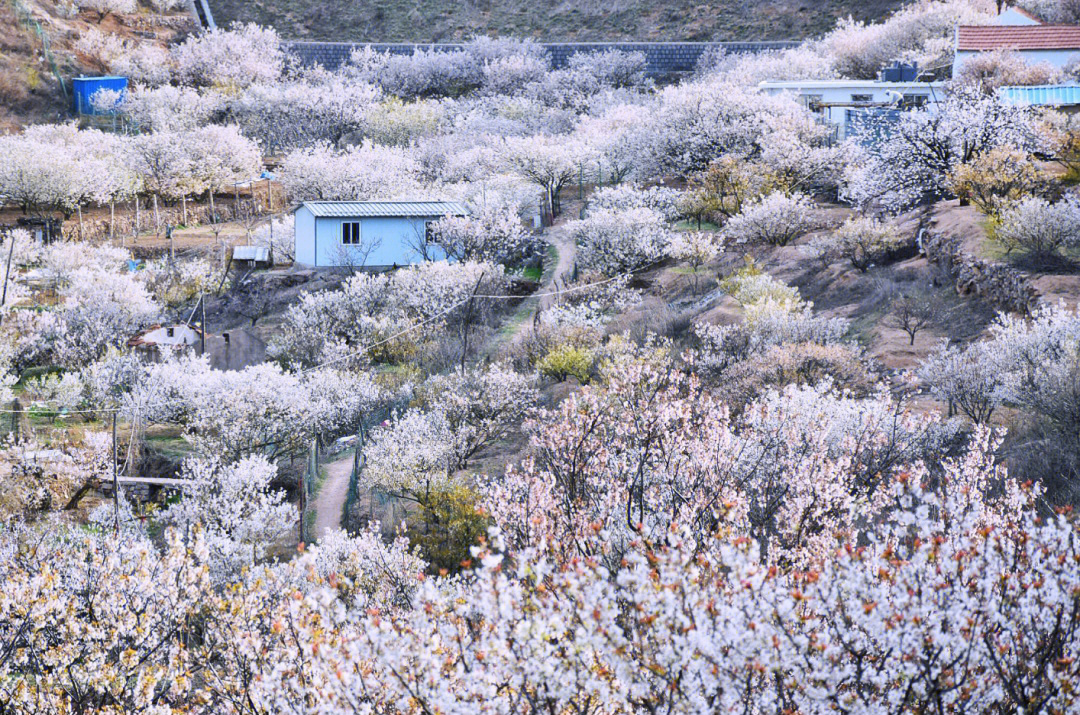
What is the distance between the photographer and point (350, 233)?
38094mm

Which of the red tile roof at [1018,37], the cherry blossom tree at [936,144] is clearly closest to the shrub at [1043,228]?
the cherry blossom tree at [936,144]

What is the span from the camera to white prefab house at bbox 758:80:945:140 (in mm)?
A: 38906

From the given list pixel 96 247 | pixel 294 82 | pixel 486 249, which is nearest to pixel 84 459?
pixel 486 249

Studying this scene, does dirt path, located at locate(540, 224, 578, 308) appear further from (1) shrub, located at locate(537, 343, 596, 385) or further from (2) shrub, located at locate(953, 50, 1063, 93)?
(2) shrub, located at locate(953, 50, 1063, 93)

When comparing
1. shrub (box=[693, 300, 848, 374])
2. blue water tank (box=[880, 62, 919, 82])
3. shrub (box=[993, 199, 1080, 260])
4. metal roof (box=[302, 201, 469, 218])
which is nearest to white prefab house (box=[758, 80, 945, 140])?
blue water tank (box=[880, 62, 919, 82])

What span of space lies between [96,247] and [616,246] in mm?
20762

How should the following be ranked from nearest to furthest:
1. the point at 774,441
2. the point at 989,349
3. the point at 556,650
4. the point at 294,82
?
the point at 556,650, the point at 774,441, the point at 989,349, the point at 294,82

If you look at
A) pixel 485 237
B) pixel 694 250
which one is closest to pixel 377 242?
pixel 485 237

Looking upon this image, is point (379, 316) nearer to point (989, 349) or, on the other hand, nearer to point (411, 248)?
point (411, 248)

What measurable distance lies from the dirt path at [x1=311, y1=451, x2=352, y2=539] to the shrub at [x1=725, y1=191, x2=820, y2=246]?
1488cm

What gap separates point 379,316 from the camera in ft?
105

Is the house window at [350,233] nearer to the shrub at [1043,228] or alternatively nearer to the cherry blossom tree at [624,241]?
the cherry blossom tree at [624,241]

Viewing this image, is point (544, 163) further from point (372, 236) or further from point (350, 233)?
point (350, 233)

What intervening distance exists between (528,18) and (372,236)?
3880 centimetres
